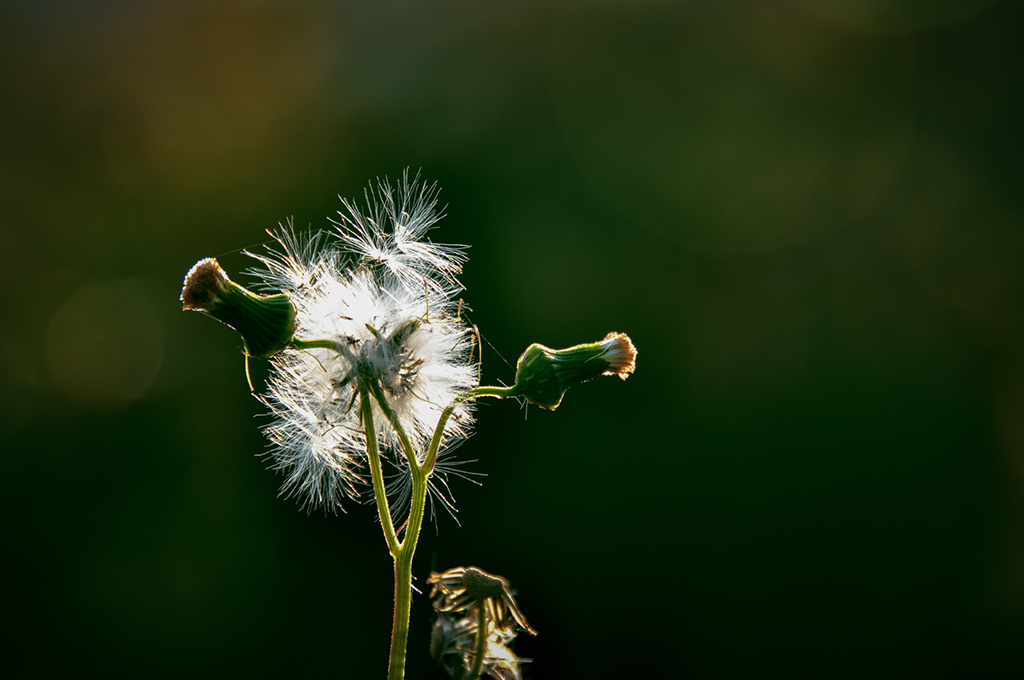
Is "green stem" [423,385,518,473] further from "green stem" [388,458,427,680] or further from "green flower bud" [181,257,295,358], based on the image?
"green flower bud" [181,257,295,358]

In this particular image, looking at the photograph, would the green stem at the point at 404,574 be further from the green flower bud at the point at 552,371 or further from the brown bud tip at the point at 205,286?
the brown bud tip at the point at 205,286

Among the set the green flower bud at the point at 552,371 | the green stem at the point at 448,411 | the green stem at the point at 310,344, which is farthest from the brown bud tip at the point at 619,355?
the green stem at the point at 310,344

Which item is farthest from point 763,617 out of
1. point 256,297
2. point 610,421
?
point 256,297

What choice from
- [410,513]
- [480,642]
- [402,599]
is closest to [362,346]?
[410,513]

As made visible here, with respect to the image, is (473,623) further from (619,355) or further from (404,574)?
(619,355)

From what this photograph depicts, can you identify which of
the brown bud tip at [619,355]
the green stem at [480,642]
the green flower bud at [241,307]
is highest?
the brown bud tip at [619,355]

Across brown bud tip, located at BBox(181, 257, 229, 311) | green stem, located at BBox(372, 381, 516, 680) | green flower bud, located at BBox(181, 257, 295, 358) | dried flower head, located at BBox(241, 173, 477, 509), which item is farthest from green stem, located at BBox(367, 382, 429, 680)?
brown bud tip, located at BBox(181, 257, 229, 311)

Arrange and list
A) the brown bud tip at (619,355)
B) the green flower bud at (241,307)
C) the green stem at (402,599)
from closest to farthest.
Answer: the green stem at (402,599) → the green flower bud at (241,307) → the brown bud tip at (619,355)
